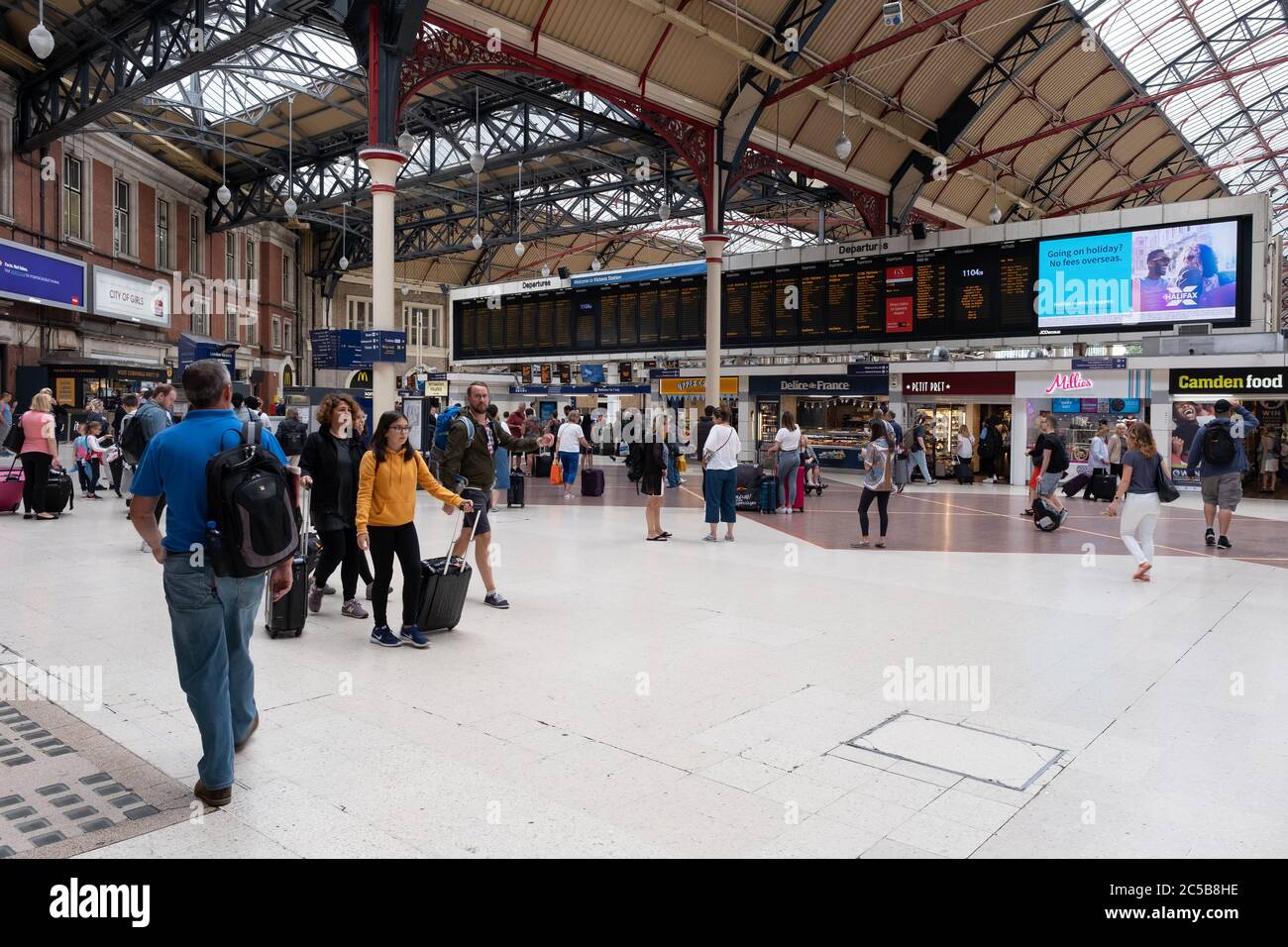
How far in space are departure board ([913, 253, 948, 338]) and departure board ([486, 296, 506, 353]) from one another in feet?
45.2

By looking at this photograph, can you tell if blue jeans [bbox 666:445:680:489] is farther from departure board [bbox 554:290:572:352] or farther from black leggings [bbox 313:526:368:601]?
black leggings [bbox 313:526:368:601]

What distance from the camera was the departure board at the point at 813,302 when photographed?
23.3 metres

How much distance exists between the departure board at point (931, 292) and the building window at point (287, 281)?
30336mm

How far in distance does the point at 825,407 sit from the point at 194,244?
80.4ft

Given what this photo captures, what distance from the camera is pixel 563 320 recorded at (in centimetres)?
2816

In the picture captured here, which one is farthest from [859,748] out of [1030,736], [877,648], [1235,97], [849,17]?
[1235,97]

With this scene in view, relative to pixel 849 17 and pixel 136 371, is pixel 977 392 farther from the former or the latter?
pixel 136 371

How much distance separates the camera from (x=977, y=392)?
21.5 metres

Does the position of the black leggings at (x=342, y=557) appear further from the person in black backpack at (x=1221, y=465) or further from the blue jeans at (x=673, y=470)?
the blue jeans at (x=673, y=470)

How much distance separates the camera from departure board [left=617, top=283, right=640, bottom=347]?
86.8 feet

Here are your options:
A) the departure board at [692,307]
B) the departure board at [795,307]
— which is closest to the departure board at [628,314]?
the departure board at [795,307]

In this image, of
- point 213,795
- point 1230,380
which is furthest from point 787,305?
point 213,795

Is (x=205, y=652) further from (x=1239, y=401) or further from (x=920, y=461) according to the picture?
(x=1239, y=401)
